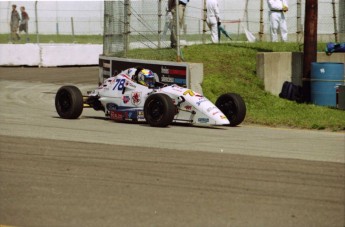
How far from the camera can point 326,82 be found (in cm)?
1947

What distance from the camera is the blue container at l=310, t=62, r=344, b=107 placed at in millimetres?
19438

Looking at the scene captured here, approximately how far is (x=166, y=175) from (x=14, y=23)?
86.8 ft

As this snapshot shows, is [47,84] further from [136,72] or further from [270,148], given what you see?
[270,148]

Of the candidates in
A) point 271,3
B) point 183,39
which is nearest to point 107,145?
point 183,39

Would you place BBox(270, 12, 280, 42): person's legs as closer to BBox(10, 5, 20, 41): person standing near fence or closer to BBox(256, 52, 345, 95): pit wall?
BBox(256, 52, 345, 95): pit wall

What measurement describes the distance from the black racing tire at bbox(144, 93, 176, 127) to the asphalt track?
209 mm

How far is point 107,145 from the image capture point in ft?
40.6

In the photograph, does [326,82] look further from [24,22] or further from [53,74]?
[24,22]

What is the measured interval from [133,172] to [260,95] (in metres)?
9.87

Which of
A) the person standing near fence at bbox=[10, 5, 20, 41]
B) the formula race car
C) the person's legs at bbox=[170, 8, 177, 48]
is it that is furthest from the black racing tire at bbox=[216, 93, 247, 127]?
the person standing near fence at bbox=[10, 5, 20, 41]

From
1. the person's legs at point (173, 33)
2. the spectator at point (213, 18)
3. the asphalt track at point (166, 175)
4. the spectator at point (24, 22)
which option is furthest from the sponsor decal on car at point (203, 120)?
the spectator at point (24, 22)

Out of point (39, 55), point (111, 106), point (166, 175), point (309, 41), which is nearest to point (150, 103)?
point (111, 106)

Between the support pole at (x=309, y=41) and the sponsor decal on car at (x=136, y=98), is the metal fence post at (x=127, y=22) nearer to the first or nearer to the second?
the support pole at (x=309, y=41)

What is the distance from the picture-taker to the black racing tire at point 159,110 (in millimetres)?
14430
